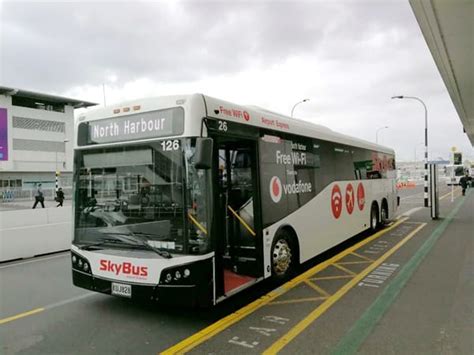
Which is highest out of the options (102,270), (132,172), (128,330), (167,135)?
(167,135)

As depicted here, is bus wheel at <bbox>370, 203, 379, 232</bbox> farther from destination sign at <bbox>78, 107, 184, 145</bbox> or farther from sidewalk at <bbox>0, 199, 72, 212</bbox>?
sidewalk at <bbox>0, 199, 72, 212</bbox>

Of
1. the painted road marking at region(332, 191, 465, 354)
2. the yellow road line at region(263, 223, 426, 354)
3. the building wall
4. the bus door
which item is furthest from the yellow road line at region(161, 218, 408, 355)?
the building wall

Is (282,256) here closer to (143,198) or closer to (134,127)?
(143,198)

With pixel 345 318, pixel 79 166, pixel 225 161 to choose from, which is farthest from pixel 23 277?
pixel 345 318

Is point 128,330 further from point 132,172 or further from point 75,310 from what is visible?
point 132,172

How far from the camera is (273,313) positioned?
208 inches

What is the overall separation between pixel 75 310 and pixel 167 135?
2928mm

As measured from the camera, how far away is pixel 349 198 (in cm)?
1002

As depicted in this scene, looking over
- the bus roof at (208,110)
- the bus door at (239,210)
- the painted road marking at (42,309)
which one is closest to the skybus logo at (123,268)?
the painted road marking at (42,309)

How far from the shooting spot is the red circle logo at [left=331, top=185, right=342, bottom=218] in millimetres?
8891

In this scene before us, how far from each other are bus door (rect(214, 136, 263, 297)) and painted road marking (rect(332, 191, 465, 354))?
5.42 feet

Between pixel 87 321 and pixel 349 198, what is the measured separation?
7006mm

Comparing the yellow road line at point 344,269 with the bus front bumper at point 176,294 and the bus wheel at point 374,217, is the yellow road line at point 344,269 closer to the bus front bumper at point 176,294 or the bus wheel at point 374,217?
the bus front bumper at point 176,294

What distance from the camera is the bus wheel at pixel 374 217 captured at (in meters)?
12.1
